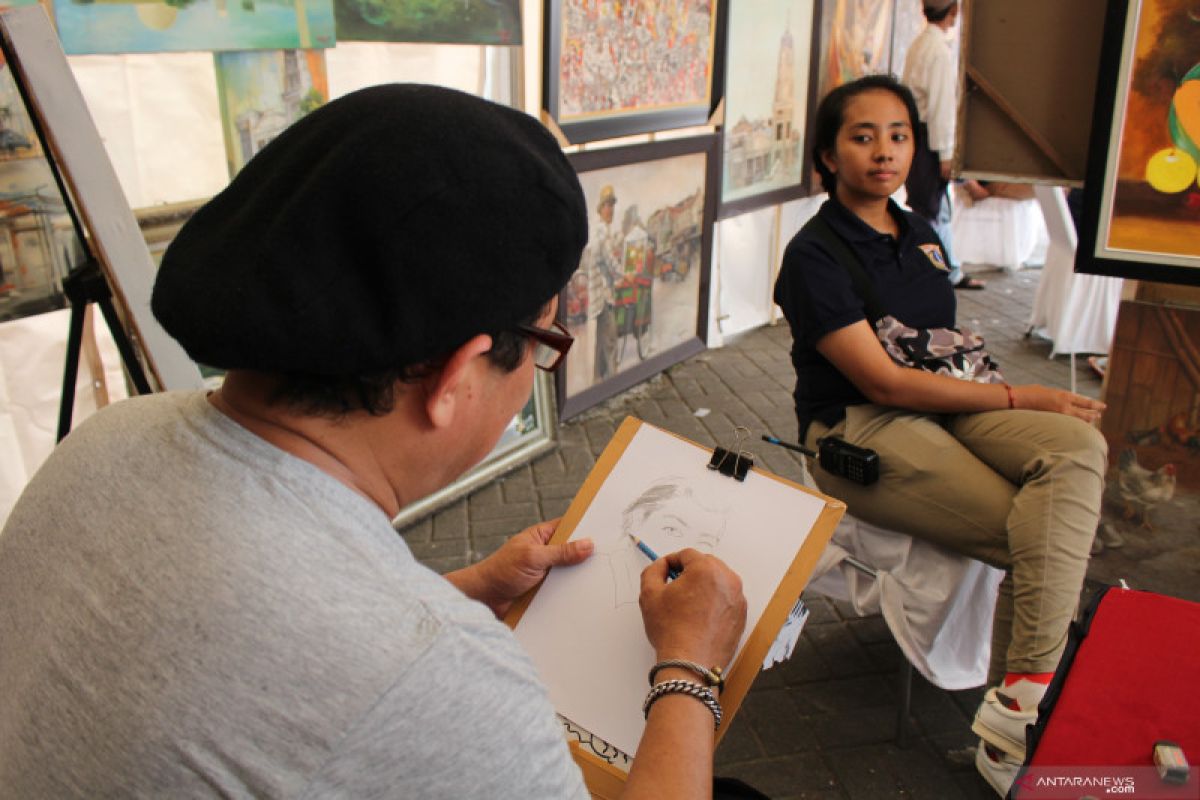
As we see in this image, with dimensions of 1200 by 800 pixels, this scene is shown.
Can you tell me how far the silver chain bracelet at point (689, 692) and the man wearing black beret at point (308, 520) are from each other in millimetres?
279

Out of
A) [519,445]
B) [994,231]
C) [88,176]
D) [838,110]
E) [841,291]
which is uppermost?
[838,110]

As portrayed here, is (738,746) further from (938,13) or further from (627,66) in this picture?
(938,13)

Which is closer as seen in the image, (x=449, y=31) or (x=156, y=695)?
(x=156, y=695)

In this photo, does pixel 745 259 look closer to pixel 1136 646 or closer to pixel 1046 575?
pixel 1046 575

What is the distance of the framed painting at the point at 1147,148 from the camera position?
2.11m

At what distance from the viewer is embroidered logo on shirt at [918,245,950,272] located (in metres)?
2.44

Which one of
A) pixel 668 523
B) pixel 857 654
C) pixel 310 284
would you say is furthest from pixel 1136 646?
pixel 857 654

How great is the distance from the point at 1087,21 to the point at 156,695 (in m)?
2.50

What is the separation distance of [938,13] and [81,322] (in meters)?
5.24

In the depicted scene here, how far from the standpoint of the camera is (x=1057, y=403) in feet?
7.12

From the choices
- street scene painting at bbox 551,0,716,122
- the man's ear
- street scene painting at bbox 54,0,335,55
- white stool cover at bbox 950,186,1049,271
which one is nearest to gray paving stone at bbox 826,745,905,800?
the man's ear

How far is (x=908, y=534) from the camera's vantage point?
2141 millimetres

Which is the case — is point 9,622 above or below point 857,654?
above

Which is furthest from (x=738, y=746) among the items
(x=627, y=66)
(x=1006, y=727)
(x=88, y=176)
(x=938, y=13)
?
(x=938, y=13)
